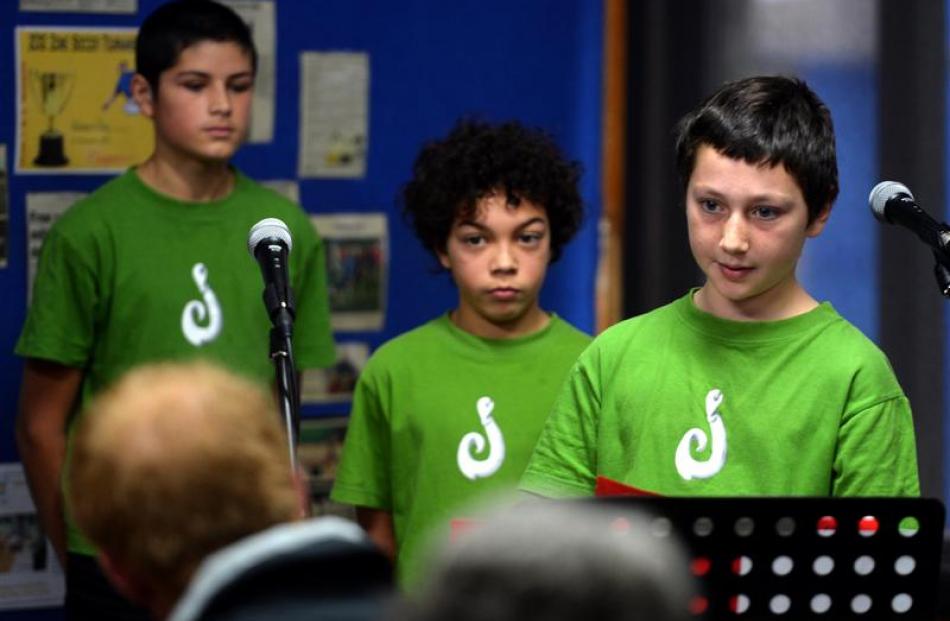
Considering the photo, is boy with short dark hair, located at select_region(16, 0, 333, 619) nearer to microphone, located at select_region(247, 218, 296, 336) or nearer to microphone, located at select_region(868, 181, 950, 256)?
microphone, located at select_region(247, 218, 296, 336)

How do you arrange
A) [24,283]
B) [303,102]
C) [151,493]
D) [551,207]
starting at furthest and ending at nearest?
1. [303,102]
2. [24,283]
3. [551,207]
4. [151,493]

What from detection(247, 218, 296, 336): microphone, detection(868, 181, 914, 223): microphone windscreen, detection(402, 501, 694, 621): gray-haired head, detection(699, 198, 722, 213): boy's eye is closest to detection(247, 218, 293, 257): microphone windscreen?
detection(247, 218, 296, 336): microphone

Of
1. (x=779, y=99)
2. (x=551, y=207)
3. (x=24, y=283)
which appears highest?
(x=779, y=99)

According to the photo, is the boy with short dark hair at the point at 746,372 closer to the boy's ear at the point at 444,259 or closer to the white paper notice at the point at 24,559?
the boy's ear at the point at 444,259

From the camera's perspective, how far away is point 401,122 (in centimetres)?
417

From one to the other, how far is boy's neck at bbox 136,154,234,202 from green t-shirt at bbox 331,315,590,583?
Answer: 58cm

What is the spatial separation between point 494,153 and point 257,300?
58 cm

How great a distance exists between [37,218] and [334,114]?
0.78 m

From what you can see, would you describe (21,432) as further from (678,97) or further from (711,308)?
(678,97)

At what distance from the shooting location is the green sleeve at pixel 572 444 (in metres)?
2.46

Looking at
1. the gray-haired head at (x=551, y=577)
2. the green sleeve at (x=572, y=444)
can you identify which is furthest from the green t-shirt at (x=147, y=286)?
the gray-haired head at (x=551, y=577)

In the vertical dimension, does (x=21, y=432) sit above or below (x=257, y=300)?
below

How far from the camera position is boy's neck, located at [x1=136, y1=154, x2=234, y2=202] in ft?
11.1


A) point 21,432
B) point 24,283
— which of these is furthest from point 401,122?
point 21,432
